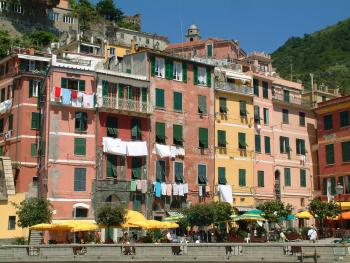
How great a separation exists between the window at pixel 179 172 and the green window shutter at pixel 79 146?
784 cm

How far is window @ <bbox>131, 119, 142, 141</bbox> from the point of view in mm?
46781

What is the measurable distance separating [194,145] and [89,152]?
950 cm

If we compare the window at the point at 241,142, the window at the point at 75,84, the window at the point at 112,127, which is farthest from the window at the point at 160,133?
the window at the point at 241,142

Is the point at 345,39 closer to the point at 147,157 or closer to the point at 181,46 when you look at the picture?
the point at 181,46

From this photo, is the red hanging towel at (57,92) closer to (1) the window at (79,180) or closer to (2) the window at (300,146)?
(1) the window at (79,180)

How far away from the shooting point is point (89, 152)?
44.6 metres

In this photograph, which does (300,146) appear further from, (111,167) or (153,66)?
(111,167)

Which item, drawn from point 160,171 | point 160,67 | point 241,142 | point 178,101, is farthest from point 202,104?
point 160,171

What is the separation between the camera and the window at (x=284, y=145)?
56375mm

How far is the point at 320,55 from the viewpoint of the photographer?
6083 inches

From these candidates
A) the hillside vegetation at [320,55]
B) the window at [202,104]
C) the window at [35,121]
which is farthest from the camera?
the hillside vegetation at [320,55]

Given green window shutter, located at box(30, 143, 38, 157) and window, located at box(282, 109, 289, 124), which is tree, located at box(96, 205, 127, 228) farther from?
window, located at box(282, 109, 289, 124)

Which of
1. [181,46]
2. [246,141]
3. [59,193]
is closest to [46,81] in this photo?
[59,193]

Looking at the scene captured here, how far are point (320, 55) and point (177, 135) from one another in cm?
11328
